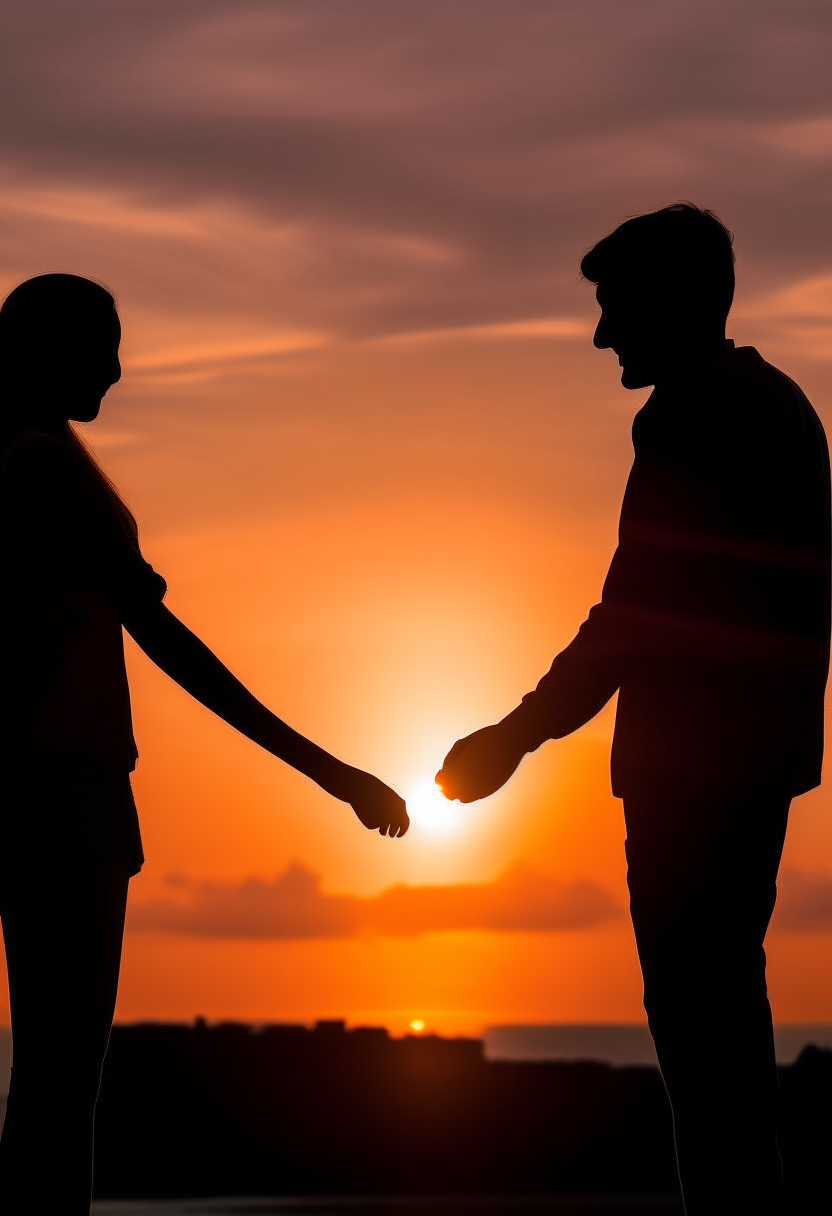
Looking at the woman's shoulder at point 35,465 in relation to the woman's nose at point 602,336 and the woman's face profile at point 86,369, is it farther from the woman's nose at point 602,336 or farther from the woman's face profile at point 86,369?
the woman's nose at point 602,336

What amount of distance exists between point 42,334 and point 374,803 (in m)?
1.91

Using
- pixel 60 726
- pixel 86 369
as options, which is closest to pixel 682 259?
pixel 86 369

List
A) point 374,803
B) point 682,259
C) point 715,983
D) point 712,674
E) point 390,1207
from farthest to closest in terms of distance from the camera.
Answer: point 390,1207 → point 374,803 → point 682,259 → point 712,674 → point 715,983

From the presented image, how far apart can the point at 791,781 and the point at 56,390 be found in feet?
6.98

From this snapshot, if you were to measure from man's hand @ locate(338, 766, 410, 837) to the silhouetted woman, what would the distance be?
1.16 meters

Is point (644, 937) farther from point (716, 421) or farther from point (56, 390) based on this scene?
point (56, 390)

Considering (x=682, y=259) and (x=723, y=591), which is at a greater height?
(x=682, y=259)

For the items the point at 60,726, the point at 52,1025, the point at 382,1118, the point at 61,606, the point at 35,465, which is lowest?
the point at 52,1025

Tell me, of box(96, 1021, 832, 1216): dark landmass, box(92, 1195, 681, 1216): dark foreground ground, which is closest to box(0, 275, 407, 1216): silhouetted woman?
box(96, 1021, 832, 1216): dark landmass

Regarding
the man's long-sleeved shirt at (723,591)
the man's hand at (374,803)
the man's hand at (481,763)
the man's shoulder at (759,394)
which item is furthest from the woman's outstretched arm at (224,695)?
the man's shoulder at (759,394)

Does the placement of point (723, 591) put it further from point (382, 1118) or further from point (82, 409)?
point (382, 1118)

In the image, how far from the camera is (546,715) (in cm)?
560

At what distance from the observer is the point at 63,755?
4602 mm

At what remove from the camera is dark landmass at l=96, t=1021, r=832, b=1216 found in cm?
11288
